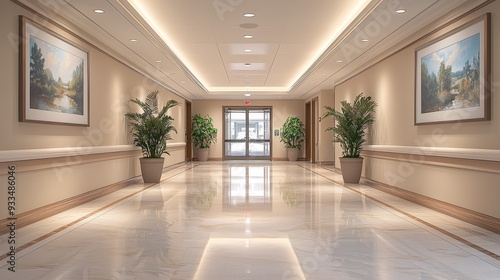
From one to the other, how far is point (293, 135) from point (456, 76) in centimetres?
1548

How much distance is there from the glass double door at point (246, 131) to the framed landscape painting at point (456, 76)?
610 inches

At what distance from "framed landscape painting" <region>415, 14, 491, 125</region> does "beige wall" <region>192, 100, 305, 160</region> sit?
1478 centimetres

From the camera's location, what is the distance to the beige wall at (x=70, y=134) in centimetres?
579

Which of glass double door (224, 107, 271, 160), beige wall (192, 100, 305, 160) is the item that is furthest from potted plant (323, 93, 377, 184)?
glass double door (224, 107, 271, 160)

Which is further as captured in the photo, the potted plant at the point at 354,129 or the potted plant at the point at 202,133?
the potted plant at the point at 202,133

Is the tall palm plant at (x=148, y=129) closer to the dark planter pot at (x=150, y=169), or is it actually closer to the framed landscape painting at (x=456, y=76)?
the dark planter pot at (x=150, y=169)

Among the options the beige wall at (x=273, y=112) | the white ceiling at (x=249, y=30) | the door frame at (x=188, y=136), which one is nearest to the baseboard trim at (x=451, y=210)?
the white ceiling at (x=249, y=30)

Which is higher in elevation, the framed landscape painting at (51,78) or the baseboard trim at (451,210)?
the framed landscape painting at (51,78)

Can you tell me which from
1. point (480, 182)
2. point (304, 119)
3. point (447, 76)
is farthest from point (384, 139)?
point (304, 119)

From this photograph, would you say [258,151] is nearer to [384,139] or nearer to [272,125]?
[272,125]

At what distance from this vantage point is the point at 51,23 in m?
7.03

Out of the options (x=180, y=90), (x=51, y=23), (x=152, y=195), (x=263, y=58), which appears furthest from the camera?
(x=180, y=90)

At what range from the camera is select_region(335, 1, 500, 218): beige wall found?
5.81 m

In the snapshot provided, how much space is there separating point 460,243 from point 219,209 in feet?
11.8
